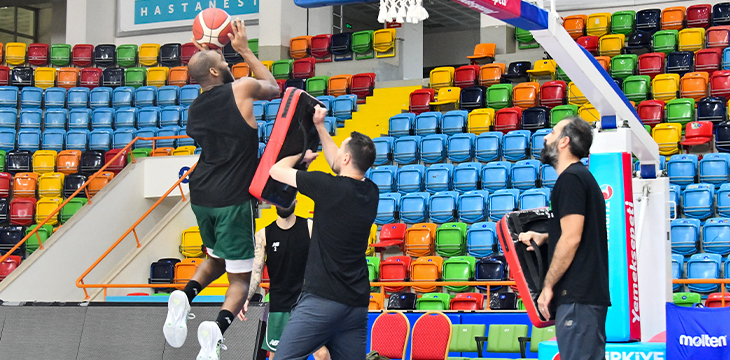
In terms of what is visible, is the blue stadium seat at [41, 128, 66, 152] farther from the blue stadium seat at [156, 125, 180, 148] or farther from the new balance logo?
the new balance logo

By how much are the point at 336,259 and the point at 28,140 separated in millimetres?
12929

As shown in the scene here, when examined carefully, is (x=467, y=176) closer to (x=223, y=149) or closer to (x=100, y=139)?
(x=100, y=139)

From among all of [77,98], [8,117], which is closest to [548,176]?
[77,98]

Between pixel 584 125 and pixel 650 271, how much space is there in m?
2.68

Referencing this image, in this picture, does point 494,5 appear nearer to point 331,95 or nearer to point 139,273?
point 139,273

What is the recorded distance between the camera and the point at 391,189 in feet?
42.0

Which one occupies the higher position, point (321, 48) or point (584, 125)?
point (321, 48)

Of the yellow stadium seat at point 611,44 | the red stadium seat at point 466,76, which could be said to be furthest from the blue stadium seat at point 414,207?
the yellow stadium seat at point 611,44

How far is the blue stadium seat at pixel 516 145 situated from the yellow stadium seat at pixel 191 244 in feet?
16.8

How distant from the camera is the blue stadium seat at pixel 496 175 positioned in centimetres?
1204

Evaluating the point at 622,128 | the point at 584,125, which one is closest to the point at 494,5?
the point at 584,125

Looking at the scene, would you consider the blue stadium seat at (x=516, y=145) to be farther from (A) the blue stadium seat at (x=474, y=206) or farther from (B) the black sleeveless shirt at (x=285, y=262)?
(B) the black sleeveless shirt at (x=285, y=262)

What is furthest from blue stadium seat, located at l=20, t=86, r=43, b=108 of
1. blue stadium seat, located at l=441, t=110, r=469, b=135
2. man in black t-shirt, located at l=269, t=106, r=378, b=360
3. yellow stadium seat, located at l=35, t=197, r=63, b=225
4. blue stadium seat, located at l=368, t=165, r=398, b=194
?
man in black t-shirt, located at l=269, t=106, r=378, b=360

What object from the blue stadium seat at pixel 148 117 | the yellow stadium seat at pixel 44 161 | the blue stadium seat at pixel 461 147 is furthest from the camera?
the blue stadium seat at pixel 148 117
